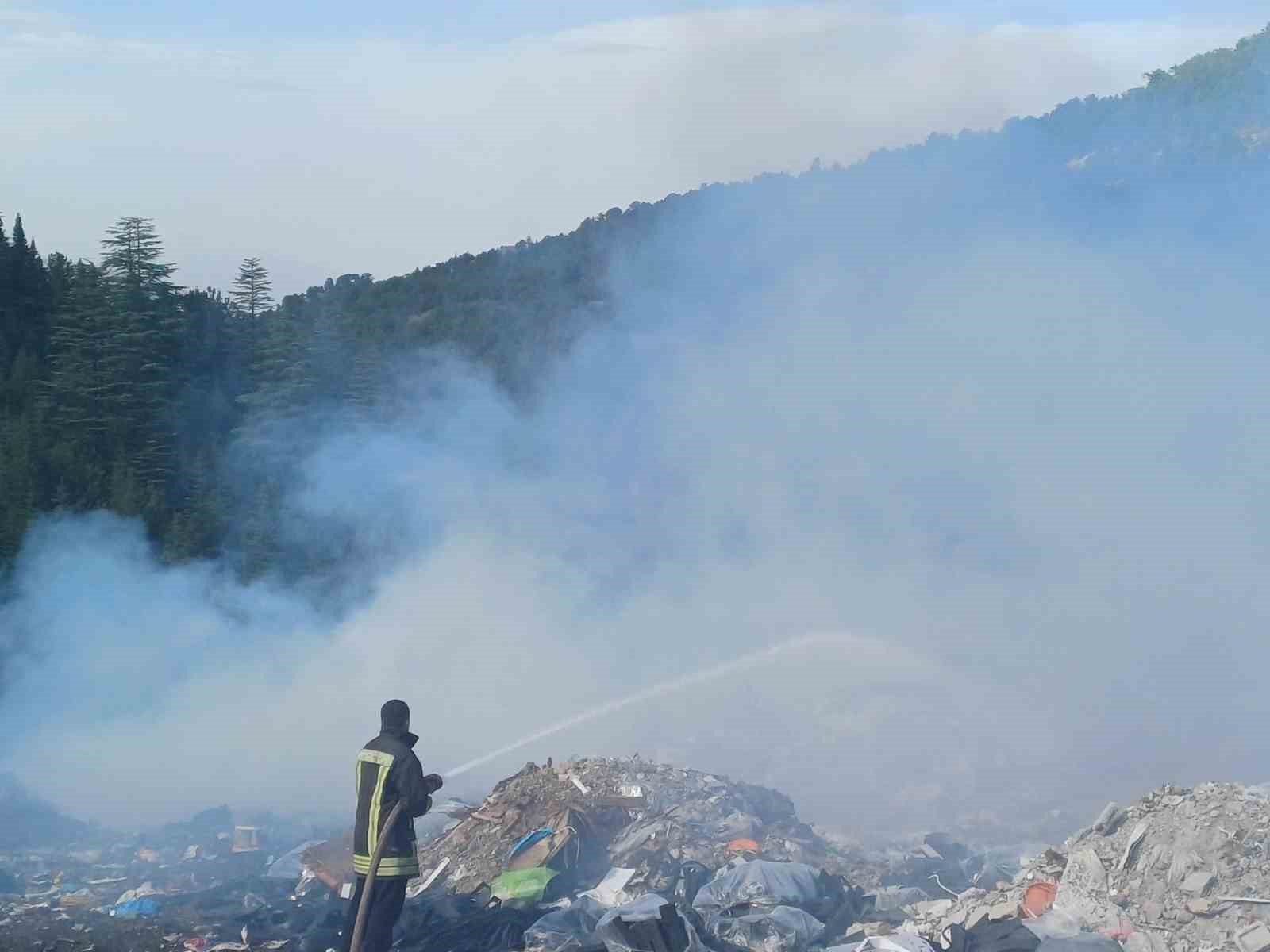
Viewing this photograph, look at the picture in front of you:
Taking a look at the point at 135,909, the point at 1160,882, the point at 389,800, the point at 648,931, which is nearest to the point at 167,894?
the point at 135,909

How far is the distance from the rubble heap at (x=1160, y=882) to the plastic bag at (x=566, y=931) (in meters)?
2.06

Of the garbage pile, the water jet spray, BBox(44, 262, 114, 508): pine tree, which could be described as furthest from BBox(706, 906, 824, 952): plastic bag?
BBox(44, 262, 114, 508): pine tree

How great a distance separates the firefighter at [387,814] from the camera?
7555 millimetres

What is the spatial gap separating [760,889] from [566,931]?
1.34 m

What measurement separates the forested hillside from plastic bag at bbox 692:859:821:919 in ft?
42.7

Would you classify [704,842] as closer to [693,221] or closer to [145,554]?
[145,554]

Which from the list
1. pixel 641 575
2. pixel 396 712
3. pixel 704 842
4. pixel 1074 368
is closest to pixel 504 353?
pixel 641 575

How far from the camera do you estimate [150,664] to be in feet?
60.1

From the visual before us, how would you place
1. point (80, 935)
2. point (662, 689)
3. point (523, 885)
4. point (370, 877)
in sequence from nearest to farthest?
point (370, 877)
point (80, 935)
point (523, 885)
point (662, 689)

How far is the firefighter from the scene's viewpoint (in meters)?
7.55

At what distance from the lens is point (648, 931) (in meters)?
8.29

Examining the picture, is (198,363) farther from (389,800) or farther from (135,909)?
(389,800)

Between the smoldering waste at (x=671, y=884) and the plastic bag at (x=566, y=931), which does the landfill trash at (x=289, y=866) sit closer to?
the smoldering waste at (x=671, y=884)

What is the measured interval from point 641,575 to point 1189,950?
13.4m
